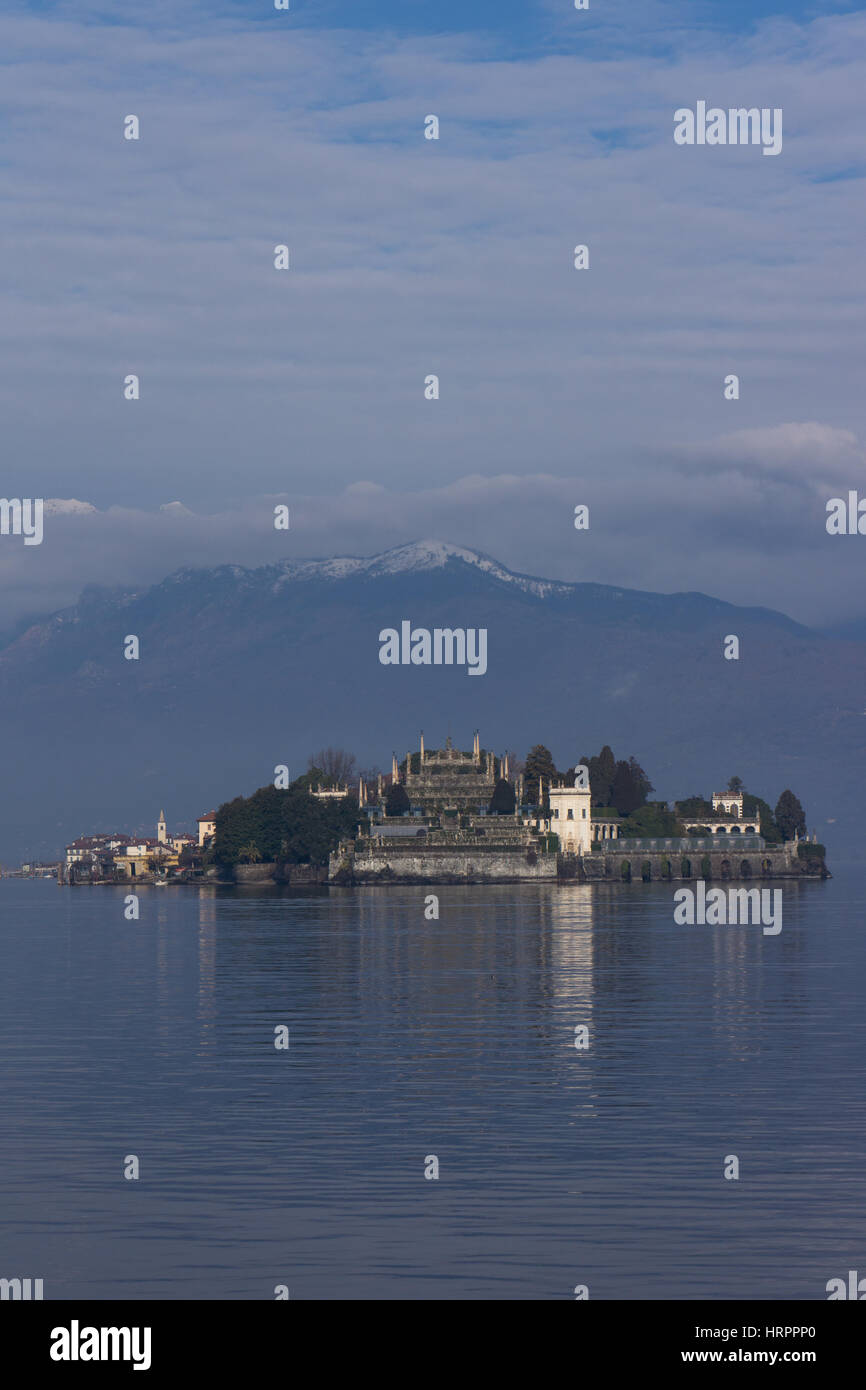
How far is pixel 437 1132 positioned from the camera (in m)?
32.8

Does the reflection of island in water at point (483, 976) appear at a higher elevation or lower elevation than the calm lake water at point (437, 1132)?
higher

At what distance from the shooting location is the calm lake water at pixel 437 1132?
23844mm

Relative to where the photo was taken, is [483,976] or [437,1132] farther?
[483,976]

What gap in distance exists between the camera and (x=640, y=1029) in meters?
49.5

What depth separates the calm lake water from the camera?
2384 cm

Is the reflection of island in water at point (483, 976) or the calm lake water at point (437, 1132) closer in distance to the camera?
the calm lake water at point (437, 1132)

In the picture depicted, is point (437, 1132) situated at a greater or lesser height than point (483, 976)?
lesser

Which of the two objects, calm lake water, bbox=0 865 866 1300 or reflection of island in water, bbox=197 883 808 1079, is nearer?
calm lake water, bbox=0 865 866 1300

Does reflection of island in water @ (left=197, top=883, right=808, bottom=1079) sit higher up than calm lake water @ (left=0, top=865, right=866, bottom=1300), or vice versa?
reflection of island in water @ (left=197, top=883, right=808, bottom=1079)

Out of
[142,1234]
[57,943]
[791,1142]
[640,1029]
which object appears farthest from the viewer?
[57,943]

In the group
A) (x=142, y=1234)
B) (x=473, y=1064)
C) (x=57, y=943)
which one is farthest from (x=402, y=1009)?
(x=57, y=943)
